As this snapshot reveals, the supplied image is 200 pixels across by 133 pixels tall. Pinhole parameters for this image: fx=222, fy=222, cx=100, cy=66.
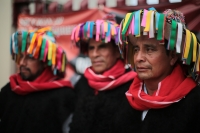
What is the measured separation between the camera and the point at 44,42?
6.70 feet

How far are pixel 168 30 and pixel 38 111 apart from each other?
1315 mm

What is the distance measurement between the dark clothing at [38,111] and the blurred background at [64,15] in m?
0.79

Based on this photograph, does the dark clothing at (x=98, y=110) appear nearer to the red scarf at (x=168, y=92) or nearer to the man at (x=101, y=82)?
the man at (x=101, y=82)

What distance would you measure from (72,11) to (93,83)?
1.24m

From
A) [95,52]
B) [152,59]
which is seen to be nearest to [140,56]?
[152,59]

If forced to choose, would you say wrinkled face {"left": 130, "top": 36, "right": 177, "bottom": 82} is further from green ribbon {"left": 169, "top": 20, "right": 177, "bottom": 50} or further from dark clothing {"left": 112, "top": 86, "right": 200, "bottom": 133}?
dark clothing {"left": 112, "top": 86, "right": 200, "bottom": 133}

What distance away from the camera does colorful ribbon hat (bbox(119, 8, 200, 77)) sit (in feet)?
4.10

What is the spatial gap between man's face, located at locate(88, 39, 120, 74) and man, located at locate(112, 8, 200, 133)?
1.70ft

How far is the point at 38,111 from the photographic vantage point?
77.8 inches

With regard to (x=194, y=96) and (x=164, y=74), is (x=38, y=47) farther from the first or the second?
(x=194, y=96)

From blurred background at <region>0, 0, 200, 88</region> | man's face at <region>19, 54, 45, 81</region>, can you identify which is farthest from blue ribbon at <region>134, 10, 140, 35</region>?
man's face at <region>19, 54, 45, 81</region>

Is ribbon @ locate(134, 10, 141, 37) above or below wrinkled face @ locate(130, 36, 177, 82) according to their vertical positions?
above

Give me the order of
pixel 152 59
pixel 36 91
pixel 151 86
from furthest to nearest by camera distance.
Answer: pixel 36 91 < pixel 151 86 < pixel 152 59

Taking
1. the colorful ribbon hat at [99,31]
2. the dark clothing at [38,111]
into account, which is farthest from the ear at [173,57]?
the dark clothing at [38,111]
